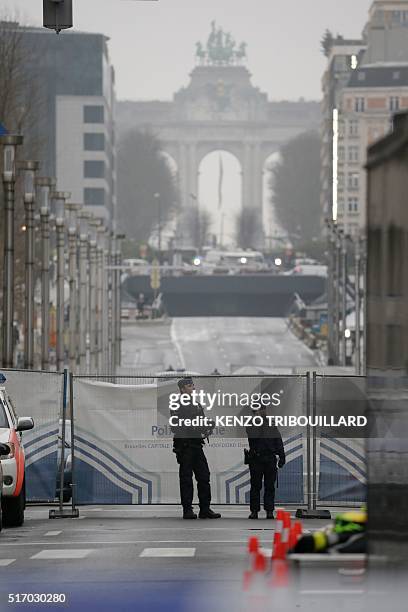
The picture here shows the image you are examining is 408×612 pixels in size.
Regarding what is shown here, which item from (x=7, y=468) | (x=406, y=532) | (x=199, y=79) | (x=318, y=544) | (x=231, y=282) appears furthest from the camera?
(x=231, y=282)

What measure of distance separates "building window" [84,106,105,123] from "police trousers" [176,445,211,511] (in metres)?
126

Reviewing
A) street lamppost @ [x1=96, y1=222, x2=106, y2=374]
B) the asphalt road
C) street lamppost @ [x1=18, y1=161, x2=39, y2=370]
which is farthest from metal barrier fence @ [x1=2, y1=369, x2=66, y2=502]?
street lamppost @ [x1=96, y1=222, x2=106, y2=374]

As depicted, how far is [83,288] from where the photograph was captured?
8831 centimetres

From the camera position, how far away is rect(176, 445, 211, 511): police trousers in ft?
69.3

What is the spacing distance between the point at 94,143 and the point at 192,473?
13445cm

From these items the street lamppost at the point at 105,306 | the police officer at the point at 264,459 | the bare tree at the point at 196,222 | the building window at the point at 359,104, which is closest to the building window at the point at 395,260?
the building window at the point at 359,104

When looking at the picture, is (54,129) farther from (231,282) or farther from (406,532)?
(406,532)

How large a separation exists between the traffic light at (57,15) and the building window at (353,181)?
1.18 metres

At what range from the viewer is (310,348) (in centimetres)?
11788

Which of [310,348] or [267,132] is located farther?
[310,348]

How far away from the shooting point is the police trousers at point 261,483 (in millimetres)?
21672

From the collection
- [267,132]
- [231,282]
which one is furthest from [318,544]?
[231,282]

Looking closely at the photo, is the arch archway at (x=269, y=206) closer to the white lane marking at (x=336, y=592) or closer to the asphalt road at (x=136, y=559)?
the asphalt road at (x=136, y=559)

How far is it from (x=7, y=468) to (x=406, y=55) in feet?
47.0
